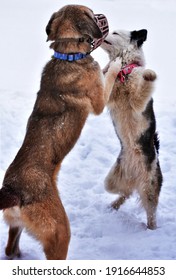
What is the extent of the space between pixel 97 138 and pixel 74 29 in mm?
3343

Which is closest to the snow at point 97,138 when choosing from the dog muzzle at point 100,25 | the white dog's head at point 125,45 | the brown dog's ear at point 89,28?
the white dog's head at point 125,45

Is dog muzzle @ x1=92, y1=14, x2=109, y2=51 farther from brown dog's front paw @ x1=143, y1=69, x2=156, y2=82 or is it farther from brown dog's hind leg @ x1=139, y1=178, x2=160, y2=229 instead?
brown dog's hind leg @ x1=139, y1=178, x2=160, y2=229

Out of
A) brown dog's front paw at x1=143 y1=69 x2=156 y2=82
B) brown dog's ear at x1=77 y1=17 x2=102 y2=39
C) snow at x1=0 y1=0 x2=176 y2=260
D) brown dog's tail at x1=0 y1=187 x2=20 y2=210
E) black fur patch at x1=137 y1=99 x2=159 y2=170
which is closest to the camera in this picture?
brown dog's tail at x1=0 y1=187 x2=20 y2=210

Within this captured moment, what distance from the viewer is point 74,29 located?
454 cm

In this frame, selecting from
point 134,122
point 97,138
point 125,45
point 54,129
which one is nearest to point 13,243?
point 54,129

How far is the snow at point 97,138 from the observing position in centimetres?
489

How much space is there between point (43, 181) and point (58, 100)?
914mm

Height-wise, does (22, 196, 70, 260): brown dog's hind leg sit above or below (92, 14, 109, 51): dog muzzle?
below

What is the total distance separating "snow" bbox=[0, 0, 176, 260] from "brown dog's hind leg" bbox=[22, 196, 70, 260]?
0.49 meters

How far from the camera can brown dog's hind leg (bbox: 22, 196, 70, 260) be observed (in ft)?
12.3

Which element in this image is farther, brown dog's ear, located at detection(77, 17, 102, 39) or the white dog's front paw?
the white dog's front paw

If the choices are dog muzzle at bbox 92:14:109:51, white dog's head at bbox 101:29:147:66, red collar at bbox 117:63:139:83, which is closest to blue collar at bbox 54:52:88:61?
dog muzzle at bbox 92:14:109:51

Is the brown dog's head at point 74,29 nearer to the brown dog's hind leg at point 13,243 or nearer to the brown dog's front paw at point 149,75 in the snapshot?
the brown dog's front paw at point 149,75

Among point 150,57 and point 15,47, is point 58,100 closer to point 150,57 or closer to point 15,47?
point 150,57
